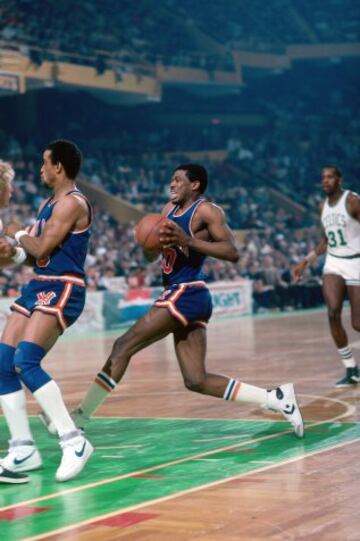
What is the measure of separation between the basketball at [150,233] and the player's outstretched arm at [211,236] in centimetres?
11

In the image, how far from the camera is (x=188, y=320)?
764 cm

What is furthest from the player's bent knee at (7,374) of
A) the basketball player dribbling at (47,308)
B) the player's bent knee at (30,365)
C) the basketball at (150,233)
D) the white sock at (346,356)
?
the white sock at (346,356)

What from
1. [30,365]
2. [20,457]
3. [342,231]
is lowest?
[20,457]

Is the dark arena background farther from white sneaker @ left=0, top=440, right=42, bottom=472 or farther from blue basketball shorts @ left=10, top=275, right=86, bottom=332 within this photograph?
blue basketball shorts @ left=10, top=275, right=86, bottom=332

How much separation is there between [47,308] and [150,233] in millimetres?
968

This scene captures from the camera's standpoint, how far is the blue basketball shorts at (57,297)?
6.86m

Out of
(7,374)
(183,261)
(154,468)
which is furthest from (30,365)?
(183,261)

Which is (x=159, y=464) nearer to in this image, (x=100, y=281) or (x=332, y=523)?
(x=332, y=523)

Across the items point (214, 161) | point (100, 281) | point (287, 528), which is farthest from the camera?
point (214, 161)

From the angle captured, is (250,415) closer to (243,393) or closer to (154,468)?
(243,393)

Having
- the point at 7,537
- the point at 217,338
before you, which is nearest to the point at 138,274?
the point at 217,338

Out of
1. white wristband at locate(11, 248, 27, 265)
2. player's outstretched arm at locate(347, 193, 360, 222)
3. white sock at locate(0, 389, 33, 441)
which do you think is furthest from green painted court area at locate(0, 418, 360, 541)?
player's outstretched arm at locate(347, 193, 360, 222)

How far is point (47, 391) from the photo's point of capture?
21.8 ft

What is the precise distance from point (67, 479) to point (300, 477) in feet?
4.68
